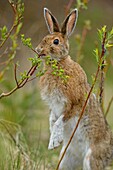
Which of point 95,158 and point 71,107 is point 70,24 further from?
point 95,158

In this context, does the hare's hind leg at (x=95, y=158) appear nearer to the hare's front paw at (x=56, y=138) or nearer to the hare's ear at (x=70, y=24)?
the hare's front paw at (x=56, y=138)

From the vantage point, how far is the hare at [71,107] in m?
5.62

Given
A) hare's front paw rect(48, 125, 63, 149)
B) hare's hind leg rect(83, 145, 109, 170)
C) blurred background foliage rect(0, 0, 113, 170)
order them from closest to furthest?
hare's front paw rect(48, 125, 63, 149) → hare's hind leg rect(83, 145, 109, 170) → blurred background foliage rect(0, 0, 113, 170)

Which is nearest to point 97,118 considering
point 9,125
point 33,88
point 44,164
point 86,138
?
point 86,138

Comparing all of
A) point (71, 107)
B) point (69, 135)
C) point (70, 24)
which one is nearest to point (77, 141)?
point (69, 135)

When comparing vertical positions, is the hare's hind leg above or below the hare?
below

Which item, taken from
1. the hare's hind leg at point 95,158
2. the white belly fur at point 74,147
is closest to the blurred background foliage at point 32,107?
the white belly fur at point 74,147

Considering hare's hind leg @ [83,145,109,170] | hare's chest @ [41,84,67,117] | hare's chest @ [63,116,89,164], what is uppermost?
hare's chest @ [41,84,67,117]

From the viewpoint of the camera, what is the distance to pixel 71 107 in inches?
225

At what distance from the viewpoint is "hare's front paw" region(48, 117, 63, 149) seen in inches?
220

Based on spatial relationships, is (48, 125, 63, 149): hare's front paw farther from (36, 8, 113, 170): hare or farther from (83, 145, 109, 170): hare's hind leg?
(83, 145, 109, 170): hare's hind leg

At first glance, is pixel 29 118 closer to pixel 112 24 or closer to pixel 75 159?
pixel 75 159

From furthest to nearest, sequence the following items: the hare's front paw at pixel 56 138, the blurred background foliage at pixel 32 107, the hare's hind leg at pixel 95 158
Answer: the blurred background foliage at pixel 32 107, the hare's hind leg at pixel 95 158, the hare's front paw at pixel 56 138

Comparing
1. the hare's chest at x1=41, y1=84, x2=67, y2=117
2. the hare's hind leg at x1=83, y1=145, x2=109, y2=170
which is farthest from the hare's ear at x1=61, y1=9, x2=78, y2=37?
the hare's hind leg at x1=83, y1=145, x2=109, y2=170
